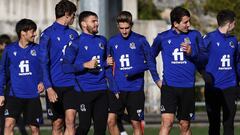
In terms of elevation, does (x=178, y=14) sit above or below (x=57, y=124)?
above

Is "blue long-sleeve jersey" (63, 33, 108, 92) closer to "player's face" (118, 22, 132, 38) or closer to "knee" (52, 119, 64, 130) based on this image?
"knee" (52, 119, 64, 130)

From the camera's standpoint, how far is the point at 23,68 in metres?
19.0

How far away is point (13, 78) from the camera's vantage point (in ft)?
62.8

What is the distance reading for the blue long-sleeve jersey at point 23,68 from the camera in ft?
62.4

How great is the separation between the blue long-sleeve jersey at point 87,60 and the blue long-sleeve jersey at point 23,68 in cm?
137

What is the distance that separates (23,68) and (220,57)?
10.6 feet

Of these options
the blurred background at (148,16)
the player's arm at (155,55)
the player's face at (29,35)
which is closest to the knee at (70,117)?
the player's arm at (155,55)

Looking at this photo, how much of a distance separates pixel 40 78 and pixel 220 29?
3.06 meters

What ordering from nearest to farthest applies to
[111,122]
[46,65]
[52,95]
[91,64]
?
[91,64], [52,95], [46,65], [111,122]

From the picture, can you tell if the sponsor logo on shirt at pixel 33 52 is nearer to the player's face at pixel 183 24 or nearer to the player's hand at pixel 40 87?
the player's hand at pixel 40 87

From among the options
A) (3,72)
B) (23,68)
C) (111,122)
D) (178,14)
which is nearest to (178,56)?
(178,14)

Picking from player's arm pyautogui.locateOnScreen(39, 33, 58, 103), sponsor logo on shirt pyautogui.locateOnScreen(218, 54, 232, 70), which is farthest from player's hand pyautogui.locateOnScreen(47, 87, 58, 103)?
sponsor logo on shirt pyautogui.locateOnScreen(218, 54, 232, 70)

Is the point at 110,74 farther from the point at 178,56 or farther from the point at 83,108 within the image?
the point at 178,56

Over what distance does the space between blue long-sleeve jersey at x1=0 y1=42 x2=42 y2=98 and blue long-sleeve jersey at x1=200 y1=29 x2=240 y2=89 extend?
281cm
